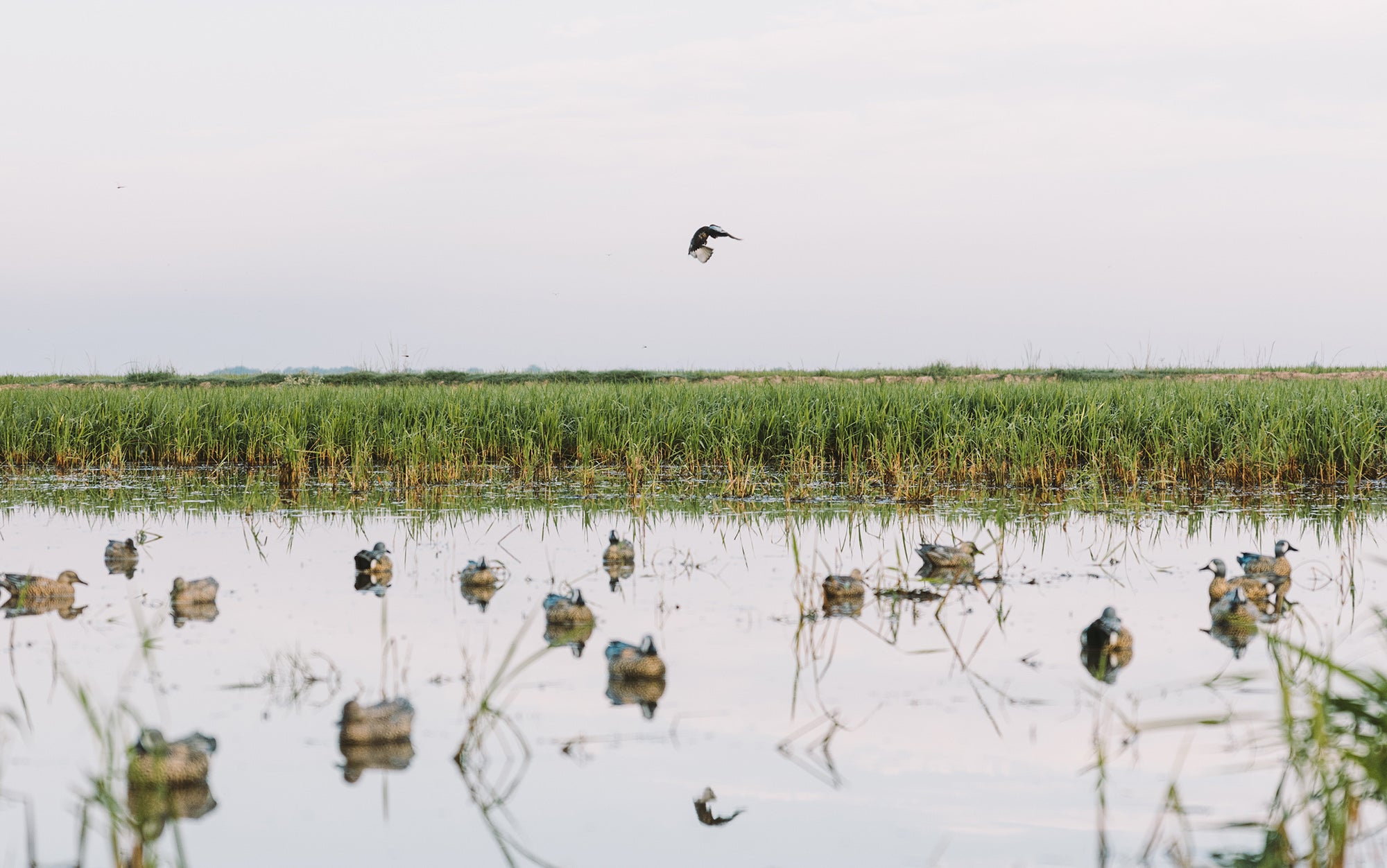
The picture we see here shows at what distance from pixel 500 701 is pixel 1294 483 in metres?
9.72

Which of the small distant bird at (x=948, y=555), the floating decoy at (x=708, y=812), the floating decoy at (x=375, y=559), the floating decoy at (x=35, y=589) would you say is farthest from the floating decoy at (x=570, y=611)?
the floating decoy at (x=35, y=589)

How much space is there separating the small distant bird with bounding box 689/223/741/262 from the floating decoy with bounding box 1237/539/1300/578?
5.80 meters

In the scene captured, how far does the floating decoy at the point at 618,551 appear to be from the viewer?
709 centimetres

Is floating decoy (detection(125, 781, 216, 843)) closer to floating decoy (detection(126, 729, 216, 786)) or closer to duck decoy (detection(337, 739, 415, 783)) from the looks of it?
floating decoy (detection(126, 729, 216, 786))

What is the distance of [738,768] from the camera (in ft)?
12.0

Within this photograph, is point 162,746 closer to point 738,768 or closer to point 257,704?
point 257,704

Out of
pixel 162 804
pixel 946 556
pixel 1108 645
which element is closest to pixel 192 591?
pixel 162 804

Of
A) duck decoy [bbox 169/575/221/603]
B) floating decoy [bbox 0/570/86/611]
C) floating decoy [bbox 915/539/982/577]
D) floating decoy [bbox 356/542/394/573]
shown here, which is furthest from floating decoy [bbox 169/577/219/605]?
floating decoy [bbox 915/539/982/577]

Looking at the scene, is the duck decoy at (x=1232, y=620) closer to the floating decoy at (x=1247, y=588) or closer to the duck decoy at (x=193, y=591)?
the floating decoy at (x=1247, y=588)

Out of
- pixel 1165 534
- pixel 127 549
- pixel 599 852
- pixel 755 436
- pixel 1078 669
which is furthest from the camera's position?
pixel 755 436

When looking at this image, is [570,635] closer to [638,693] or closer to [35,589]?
[638,693]

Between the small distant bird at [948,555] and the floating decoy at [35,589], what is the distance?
15.9 feet

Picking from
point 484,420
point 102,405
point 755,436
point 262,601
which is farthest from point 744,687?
point 102,405

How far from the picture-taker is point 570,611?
17.9 ft
